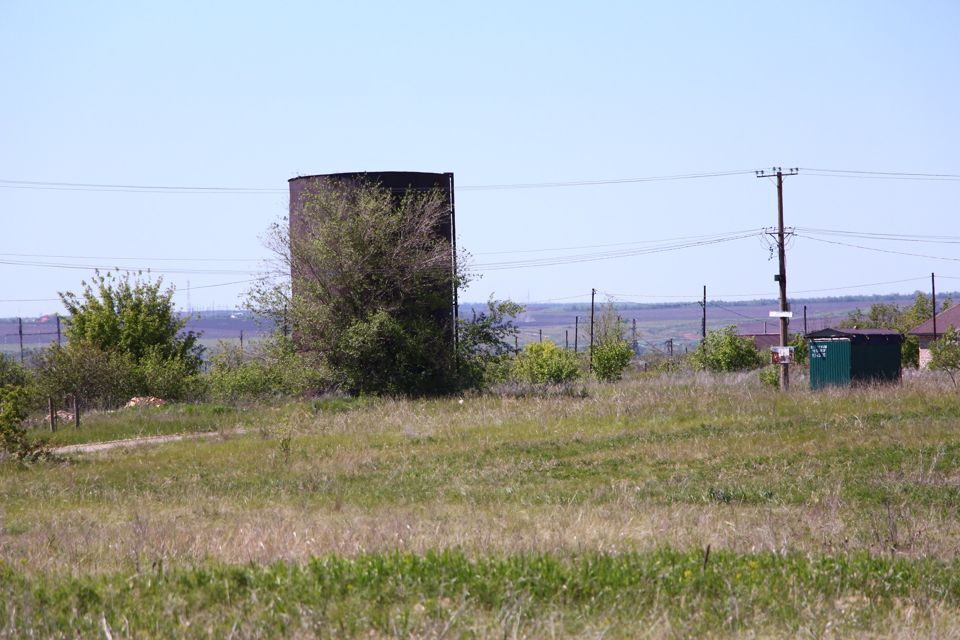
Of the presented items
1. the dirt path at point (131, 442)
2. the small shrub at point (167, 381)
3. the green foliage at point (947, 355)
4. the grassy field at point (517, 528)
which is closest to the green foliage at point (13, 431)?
the grassy field at point (517, 528)

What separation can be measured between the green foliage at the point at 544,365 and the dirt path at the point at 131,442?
24370mm

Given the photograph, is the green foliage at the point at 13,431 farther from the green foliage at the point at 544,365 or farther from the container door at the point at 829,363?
the green foliage at the point at 544,365

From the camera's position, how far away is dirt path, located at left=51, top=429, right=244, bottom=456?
67.9 ft

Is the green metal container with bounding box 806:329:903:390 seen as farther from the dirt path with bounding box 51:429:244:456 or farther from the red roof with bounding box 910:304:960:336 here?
the red roof with bounding box 910:304:960:336

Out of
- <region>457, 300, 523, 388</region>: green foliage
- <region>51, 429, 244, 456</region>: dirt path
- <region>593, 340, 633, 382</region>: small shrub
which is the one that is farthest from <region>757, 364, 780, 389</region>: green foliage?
<region>51, 429, 244, 456</region>: dirt path

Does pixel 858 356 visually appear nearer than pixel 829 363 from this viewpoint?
Yes

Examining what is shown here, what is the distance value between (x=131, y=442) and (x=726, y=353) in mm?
34282

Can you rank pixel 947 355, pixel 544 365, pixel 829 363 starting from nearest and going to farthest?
1. pixel 829 363
2. pixel 947 355
3. pixel 544 365

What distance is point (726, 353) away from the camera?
4962cm

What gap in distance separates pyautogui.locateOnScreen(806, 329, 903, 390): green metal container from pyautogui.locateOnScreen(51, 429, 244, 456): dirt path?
16399 mm

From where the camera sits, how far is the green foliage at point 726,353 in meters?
49.8

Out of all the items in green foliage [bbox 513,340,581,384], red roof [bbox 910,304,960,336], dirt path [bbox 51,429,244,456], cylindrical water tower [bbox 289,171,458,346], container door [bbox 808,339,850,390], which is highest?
cylindrical water tower [bbox 289,171,458,346]

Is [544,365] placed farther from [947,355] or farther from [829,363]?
[829,363]

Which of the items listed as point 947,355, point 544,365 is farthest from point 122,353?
point 947,355
